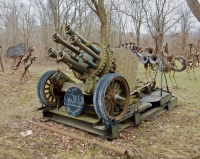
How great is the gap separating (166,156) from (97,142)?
119 cm

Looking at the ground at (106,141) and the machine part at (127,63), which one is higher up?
the machine part at (127,63)

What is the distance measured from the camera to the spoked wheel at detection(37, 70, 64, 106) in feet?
16.5

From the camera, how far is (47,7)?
2395cm

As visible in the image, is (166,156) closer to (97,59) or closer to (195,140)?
(195,140)

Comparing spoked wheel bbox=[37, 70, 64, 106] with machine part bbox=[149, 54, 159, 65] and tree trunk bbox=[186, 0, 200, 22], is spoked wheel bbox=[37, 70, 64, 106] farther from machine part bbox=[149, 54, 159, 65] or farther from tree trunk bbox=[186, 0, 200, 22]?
machine part bbox=[149, 54, 159, 65]

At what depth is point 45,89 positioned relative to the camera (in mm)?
5109

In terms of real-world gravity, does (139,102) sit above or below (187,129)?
above

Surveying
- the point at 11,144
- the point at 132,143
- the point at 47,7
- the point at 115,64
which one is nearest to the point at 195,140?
the point at 132,143

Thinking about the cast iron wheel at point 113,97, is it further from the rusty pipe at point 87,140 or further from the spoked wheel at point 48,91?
the spoked wheel at point 48,91

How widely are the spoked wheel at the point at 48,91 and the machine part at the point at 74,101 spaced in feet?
1.94

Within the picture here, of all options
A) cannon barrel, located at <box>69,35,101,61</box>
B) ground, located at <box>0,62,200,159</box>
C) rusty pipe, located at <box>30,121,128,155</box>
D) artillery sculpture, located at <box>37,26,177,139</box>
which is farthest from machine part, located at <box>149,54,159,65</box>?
rusty pipe, located at <box>30,121,128,155</box>

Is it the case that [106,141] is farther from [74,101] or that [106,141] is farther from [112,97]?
[74,101]

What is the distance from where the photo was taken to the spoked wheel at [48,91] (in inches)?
198

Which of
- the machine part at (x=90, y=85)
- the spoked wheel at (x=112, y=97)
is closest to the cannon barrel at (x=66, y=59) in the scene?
the machine part at (x=90, y=85)
